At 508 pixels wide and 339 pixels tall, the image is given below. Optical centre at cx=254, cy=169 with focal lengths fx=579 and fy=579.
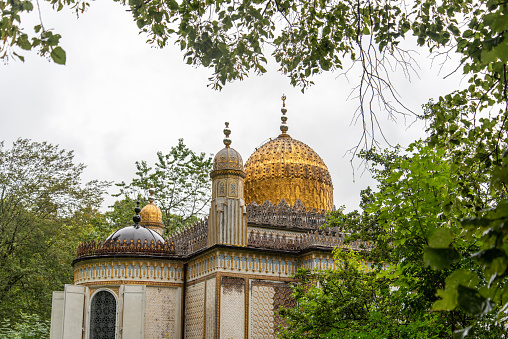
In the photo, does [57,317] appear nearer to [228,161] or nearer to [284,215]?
[228,161]

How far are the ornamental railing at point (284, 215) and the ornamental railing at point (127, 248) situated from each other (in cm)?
239

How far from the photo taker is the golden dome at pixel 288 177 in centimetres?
1733

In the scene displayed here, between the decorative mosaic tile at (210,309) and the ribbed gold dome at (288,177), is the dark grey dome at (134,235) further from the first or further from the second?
the ribbed gold dome at (288,177)

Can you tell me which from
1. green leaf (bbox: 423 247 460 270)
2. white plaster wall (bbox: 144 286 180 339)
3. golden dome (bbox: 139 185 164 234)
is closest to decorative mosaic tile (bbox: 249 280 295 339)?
white plaster wall (bbox: 144 286 180 339)

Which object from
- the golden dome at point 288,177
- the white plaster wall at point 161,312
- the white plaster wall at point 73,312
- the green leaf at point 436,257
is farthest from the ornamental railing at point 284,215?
the green leaf at point 436,257

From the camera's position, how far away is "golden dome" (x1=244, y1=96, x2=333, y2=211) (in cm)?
1733

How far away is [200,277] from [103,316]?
98.0 inches

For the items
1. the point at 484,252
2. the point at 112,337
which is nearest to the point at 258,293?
the point at 112,337

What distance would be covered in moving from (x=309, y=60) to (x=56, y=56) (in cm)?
323

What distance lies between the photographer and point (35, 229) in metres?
21.1

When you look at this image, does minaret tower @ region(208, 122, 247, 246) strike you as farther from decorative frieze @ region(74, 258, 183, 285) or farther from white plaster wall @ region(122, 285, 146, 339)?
white plaster wall @ region(122, 285, 146, 339)

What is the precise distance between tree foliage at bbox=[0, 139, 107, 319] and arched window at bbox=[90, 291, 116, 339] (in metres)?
6.87

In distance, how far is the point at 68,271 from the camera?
20.8 meters

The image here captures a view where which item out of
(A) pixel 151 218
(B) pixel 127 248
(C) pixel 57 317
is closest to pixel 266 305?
(B) pixel 127 248
